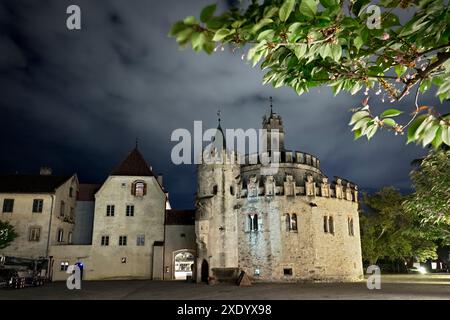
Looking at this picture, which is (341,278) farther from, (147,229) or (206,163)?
(147,229)

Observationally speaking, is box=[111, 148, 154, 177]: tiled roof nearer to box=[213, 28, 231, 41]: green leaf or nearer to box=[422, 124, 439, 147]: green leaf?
box=[213, 28, 231, 41]: green leaf

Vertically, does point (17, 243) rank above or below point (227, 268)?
above

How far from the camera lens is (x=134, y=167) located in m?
38.3

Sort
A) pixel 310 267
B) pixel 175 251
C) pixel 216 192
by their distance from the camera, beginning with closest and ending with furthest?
1. pixel 310 267
2. pixel 216 192
3. pixel 175 251

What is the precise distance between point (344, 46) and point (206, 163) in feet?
97.5

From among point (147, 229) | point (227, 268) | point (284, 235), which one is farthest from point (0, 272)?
point (284, 235)

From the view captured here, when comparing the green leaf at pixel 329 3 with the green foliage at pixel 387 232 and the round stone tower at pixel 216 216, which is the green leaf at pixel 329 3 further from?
the green foliage at pixel 387 232

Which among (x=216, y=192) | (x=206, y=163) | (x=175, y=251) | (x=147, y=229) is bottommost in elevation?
(x=175, y=251)

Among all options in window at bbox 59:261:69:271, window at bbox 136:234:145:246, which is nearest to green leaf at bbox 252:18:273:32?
window at bbox 136:234:145:246

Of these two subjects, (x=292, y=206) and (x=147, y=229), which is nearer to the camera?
(x=292, y=206)

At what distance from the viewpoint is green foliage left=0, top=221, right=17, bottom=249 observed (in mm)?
29859

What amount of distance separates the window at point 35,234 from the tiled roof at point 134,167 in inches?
358

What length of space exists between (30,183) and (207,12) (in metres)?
39.8

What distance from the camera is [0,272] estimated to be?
2572 cm
